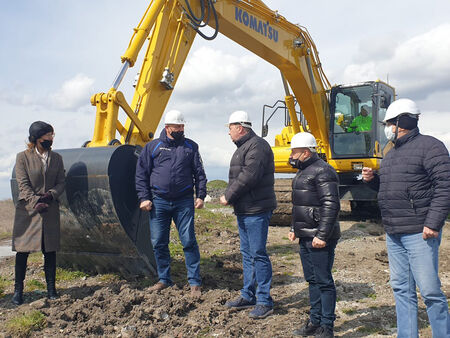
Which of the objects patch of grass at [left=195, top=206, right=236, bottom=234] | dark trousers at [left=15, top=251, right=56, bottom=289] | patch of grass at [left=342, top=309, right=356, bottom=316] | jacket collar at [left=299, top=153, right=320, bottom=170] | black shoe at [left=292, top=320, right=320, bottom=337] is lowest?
patch of grass at [left=342, top=309, right=356, bottom=316]

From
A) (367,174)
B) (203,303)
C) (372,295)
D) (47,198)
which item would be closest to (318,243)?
(367,174)

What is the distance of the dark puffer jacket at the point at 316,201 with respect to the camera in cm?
386

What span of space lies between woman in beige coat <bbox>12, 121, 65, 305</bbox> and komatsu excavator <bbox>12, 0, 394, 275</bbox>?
40 centimetres

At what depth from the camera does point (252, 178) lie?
180 inches

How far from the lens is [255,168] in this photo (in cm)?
458

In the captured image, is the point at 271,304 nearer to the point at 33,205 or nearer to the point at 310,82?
the point at 33,205

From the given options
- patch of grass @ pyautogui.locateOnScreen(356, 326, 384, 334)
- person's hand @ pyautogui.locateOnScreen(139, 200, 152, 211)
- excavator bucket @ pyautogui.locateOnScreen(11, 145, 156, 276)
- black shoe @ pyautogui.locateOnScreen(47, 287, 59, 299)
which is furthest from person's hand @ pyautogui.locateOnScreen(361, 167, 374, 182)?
black shoe @ pyautogui.locateOnScreen(47, 287, 59, 299)

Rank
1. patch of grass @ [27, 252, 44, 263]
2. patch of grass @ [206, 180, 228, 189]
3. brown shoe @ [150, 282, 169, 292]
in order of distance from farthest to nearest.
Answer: patch of grass @ [206, 180, 228, 189]
patch of grass @ [27, 252, 44, 263]
brown shoe @ [150, 282, 169, 292]

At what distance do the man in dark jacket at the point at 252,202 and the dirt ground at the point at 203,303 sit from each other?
219 mm

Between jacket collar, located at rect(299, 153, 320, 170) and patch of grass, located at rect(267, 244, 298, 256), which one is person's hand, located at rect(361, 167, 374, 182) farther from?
patch of grass, located at rect(267, 244, 298, 256)

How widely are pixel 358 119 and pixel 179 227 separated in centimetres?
641

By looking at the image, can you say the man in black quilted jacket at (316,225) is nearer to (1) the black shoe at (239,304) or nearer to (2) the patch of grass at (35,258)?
(1) the black shoe at (239,304)

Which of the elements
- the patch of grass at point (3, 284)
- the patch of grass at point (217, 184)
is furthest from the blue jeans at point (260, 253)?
the patch of grass at point (217, 184)

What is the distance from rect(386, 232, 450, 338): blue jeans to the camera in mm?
3383
